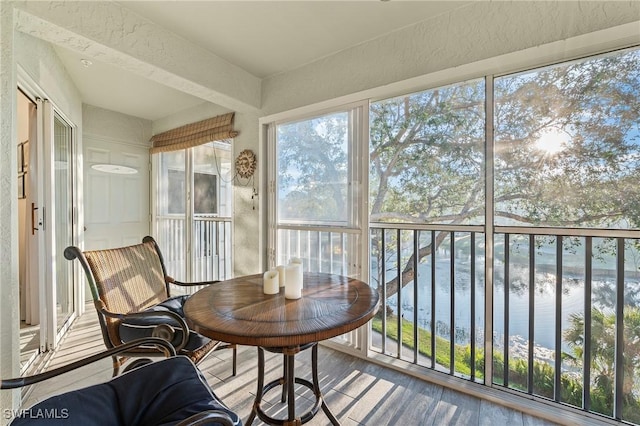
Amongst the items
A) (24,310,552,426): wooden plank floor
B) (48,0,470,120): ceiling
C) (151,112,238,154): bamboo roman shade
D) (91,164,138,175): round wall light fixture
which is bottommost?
(24,310,552,426): wooden plank floor

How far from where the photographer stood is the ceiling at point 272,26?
1880 mm

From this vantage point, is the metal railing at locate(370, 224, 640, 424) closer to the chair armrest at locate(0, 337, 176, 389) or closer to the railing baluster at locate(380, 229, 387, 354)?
the railing baluster at locate(380, 229, 387, 354)

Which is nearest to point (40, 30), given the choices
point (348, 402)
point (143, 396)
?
point (143, 396)


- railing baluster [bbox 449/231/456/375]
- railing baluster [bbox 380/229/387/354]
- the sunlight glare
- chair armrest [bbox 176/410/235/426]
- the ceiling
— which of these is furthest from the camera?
railing baluster [bbox 380/229/387/354]

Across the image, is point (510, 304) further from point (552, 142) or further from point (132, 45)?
point (132, 45)

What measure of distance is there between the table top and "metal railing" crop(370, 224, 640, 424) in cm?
98

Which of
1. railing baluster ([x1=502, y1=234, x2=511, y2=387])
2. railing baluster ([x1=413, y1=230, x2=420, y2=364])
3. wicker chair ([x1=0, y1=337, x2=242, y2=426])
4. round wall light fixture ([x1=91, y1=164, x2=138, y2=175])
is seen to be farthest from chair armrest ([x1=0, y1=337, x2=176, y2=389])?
round wall light fixture ([x1=91, y1=164, x2=138, y2=175])

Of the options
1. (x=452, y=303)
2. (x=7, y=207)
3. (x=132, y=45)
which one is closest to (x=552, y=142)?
(x=452, y=303)

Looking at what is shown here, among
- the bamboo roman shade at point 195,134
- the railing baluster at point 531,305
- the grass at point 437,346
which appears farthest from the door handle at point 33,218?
the railing baluster at point 531,305

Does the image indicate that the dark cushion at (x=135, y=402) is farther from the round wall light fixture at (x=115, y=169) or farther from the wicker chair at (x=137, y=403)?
the round wall light fixture at (x=115, y=169)

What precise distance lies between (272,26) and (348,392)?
2634 millimetres

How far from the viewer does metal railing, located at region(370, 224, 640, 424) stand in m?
1.65

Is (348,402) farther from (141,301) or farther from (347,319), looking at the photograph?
(141,301)

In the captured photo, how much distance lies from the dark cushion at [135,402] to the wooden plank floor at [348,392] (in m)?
0.84
